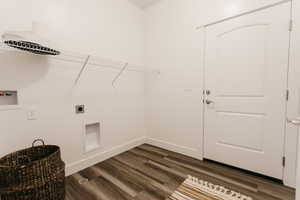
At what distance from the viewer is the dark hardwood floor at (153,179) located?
4.59 feet

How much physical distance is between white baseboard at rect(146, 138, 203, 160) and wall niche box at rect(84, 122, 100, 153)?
111cm

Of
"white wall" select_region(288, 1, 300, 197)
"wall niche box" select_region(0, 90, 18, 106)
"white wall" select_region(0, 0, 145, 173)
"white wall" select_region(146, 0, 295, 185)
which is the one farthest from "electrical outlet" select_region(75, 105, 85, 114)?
"white wall" select_region(288, 1, 300, 197)

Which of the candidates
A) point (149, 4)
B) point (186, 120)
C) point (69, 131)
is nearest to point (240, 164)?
point (186, 120)

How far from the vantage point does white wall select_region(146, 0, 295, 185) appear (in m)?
2.06

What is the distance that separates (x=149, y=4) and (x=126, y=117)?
2196 mm

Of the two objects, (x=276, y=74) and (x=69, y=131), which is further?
(x=69, y=131)

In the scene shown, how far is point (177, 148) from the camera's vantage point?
7.83 feet

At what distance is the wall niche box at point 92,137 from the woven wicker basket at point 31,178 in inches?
27.4

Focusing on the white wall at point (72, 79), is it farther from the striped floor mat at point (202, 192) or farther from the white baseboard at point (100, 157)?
the striped floor mat at point (202, 192)

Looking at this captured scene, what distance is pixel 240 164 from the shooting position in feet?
5.91

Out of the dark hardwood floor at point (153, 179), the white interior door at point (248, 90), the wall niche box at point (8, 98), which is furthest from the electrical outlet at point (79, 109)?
the white interior door at point (248, 90)

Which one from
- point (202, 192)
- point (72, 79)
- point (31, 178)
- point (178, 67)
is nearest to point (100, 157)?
point (31, 178)

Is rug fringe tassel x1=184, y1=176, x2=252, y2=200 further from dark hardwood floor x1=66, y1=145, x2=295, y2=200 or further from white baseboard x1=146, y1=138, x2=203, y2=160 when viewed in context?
white baseboard x1=146, y1=138, x2=203, y2=160

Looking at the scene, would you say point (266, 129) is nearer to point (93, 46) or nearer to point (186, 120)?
point (186, 120)
